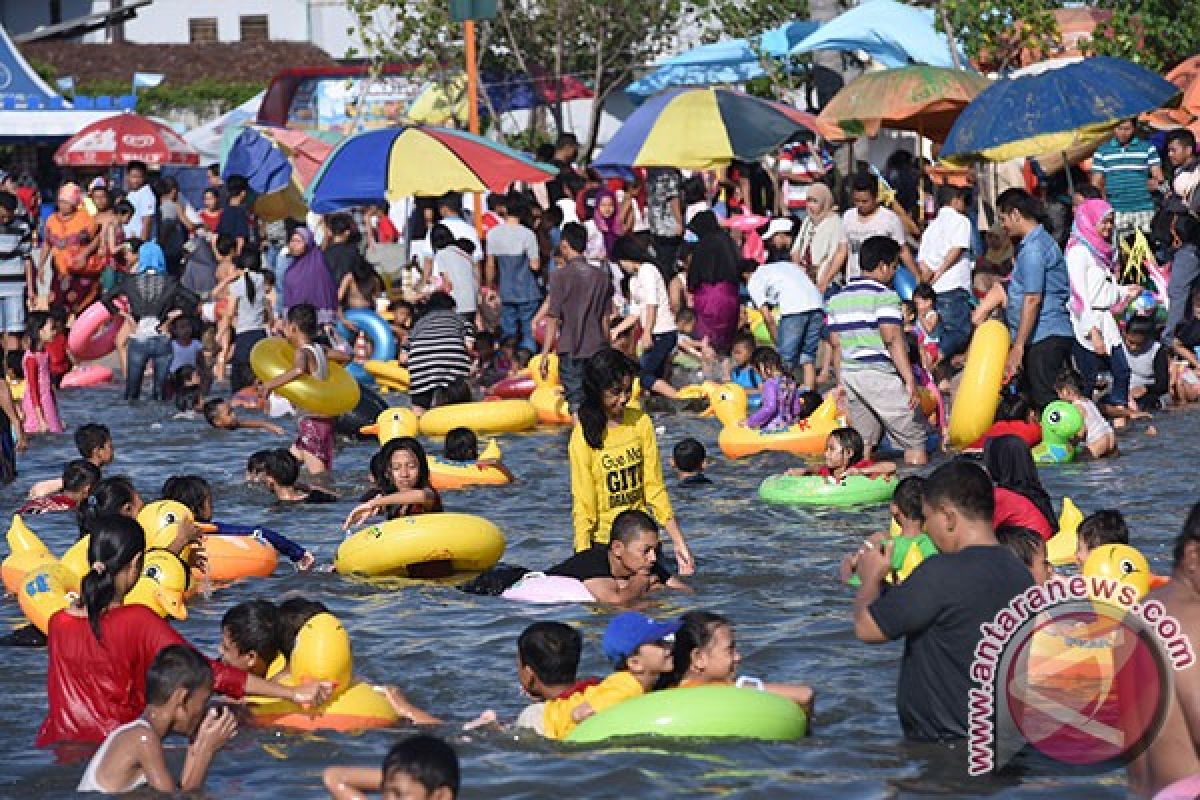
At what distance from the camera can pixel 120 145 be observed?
28.3m

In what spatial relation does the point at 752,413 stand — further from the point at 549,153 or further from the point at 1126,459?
the point at 549,153

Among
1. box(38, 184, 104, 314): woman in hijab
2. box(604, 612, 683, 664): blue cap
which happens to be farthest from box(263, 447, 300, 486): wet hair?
box(38, 184, 104, 314): woman in hijab

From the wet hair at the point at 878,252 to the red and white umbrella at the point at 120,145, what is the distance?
55.9 feet

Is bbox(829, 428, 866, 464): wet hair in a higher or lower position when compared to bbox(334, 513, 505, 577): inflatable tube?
higher

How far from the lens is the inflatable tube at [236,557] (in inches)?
433

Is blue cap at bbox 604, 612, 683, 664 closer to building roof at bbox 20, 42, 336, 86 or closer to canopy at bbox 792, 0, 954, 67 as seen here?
canopy at bbox 792, 0, 954, 67

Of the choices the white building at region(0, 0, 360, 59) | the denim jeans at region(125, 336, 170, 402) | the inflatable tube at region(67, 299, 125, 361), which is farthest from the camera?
the white building at region(0, 0, 360, 59)

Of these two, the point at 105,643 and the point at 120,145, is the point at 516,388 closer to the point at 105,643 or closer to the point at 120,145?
the point at 105,643

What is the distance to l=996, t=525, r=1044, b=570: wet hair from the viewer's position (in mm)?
8375

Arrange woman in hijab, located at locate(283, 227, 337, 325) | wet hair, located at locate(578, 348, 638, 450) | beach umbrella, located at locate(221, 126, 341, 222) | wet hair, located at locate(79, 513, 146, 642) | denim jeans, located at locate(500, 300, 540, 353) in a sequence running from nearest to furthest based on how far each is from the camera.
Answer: wet hair, located at locate(79, 513, 146, 642) < wet hair, located at locate(578, 348, 638, 450) < woman in hijab, located at locate(283, 227, 337, 325) < denim jeans, located at locate(500, 300, 540, 353) < beach umbrella, located at locate(221, 126, 341, 222)

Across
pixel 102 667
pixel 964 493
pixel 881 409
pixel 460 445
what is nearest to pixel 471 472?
pixel 460 445

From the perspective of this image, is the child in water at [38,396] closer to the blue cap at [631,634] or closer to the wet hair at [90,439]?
the wet hair at [90,439]

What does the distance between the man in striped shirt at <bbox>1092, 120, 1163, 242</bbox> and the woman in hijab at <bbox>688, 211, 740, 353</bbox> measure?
3.25 m

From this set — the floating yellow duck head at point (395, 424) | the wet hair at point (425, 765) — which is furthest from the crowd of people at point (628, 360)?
the floating yellow duck head at point (395, 424)
